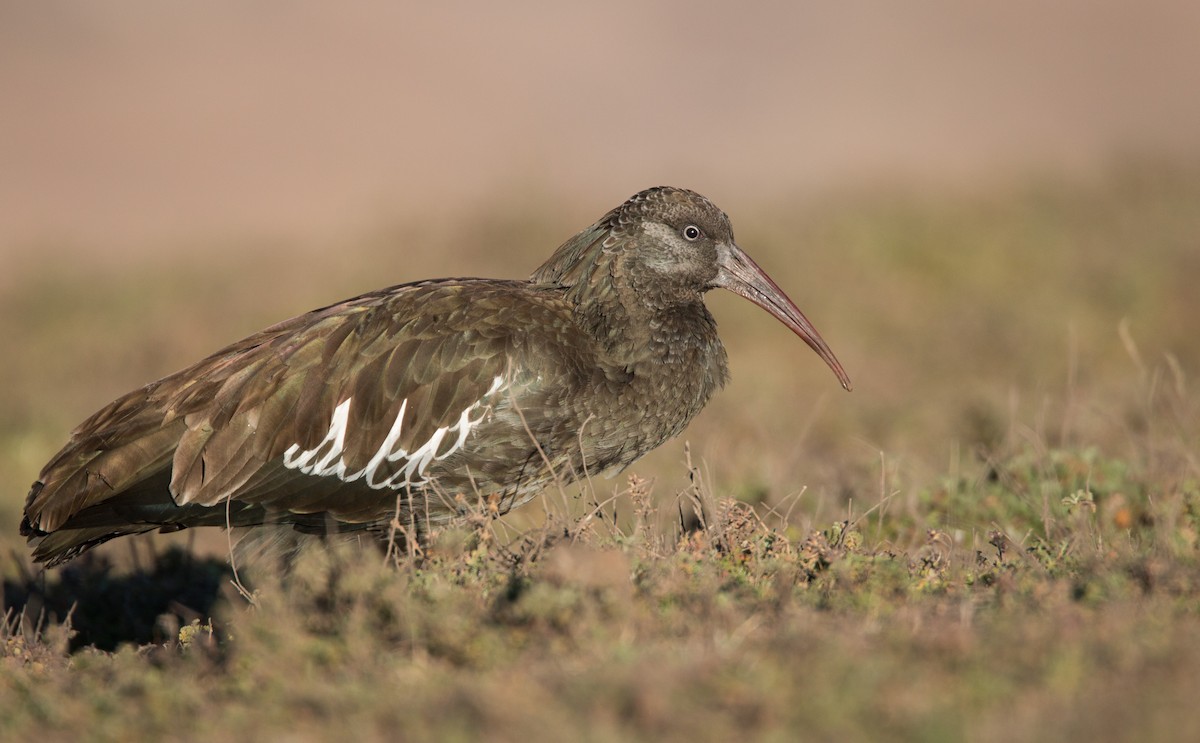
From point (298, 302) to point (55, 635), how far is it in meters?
6.85

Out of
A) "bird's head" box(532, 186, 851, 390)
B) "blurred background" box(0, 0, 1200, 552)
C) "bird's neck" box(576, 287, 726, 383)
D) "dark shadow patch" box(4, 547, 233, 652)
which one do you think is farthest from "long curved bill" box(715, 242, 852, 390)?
"dark shadow patch" box(4, 547, 233, 652)

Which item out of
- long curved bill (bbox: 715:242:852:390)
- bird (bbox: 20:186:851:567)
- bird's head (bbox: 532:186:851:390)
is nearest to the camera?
bird (bbox: 20:186:851:567)

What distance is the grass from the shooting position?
10.6 ft

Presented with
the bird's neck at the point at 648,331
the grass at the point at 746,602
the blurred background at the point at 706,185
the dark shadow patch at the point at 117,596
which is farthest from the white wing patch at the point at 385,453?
the blurred background at the point at 706,185

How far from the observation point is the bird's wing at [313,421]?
537cm

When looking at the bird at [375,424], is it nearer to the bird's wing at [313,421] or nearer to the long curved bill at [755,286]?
the bird's wing at [313,421]

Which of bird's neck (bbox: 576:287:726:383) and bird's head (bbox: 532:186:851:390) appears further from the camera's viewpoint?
bird's head (bbox: 532:186:851:390)

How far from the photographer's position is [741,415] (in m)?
9.16

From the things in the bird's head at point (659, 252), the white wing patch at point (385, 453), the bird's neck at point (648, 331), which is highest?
the bird's head at point (659, 252)

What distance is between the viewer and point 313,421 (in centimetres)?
544

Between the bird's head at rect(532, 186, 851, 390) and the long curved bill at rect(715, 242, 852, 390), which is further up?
the bird's head at rect(532, 186, 851, 390)

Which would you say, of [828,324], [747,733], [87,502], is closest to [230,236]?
[828,324]

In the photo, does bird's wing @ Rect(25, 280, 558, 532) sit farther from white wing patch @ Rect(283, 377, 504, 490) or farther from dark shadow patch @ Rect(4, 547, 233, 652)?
dark shadow patch @ Rect(4, 547, 233, 652)

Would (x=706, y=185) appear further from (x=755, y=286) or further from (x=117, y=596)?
(x=117, y=596)
